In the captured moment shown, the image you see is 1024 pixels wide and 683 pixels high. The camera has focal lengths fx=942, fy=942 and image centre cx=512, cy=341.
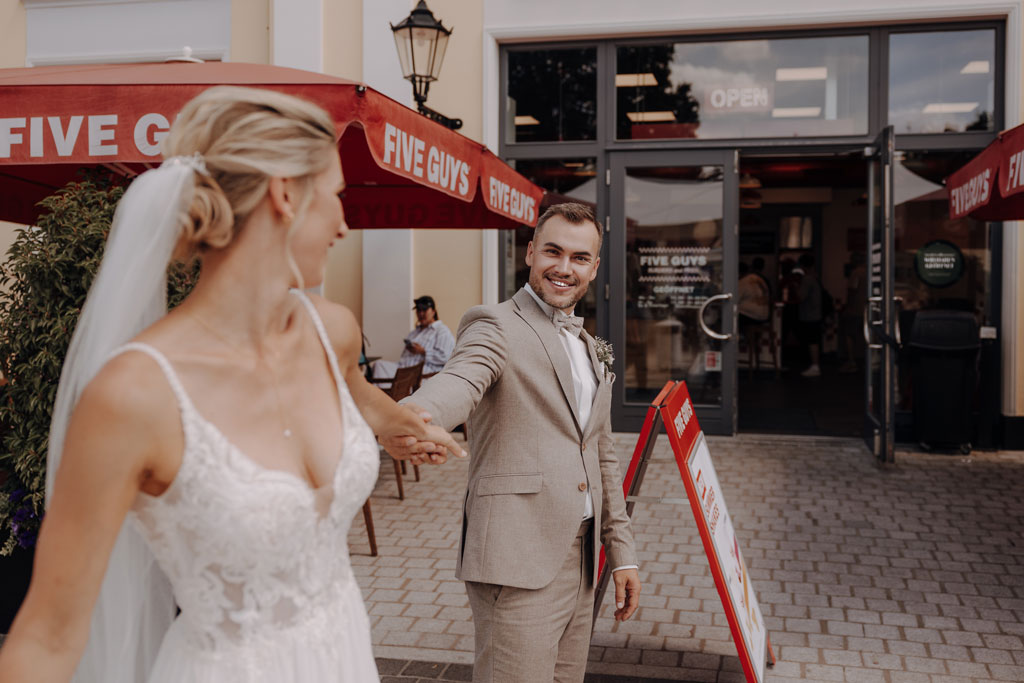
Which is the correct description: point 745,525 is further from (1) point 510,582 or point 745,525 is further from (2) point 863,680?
(1) point 510,582

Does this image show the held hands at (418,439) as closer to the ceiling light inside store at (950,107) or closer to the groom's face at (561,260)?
the groom's face at (561,260)

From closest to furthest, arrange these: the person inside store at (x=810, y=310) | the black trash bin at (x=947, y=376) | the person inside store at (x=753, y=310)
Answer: the black trash bin at (x=947, y=376), the person inside store at (x=753, y=310), the person inside store at (x=810, y=310)

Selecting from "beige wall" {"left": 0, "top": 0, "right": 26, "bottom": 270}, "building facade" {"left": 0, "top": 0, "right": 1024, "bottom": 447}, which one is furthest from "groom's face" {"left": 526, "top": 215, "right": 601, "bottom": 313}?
Answer: "beige wall" {"left": 0, "top": 0, "right": 26, "bottom": 270}

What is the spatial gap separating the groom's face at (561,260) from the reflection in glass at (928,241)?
7374 millimetres

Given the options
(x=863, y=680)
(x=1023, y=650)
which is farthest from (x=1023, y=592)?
(x=863, y=680)

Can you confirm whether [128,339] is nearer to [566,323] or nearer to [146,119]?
[566,323]

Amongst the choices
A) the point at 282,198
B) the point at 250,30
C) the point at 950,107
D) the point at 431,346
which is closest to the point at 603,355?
the point at 282,198

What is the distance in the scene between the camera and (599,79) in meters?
10.0

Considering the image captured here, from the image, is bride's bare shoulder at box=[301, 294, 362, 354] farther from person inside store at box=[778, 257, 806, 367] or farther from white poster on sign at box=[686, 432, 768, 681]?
person inside store at box=[778, 257, 806, 367]

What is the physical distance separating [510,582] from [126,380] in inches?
57.4

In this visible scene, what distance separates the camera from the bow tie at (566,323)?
285cm

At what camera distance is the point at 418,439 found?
230 centimetres

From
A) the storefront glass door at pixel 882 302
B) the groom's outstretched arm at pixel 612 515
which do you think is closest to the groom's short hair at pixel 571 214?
the groom's outstretched arm at pixel 612 515

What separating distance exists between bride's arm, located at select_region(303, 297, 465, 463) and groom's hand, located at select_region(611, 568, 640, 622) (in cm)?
90
